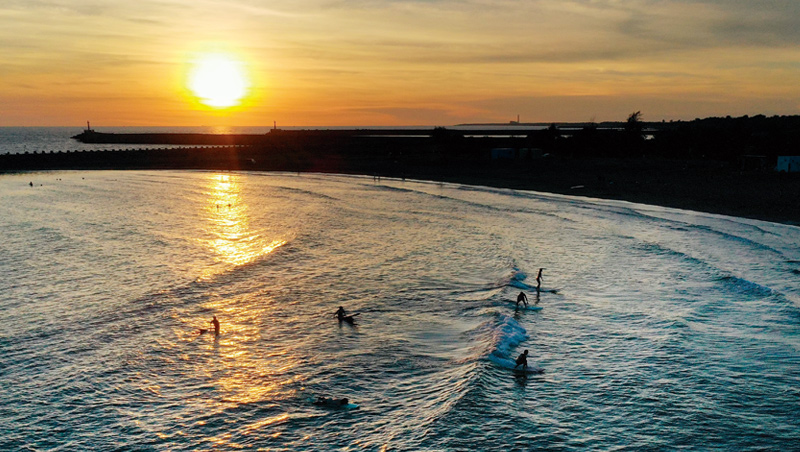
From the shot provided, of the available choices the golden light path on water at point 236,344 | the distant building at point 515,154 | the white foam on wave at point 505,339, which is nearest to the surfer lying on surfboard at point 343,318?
the golden light path on water at point 236,344

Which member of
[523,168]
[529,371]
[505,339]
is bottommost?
[529,371]

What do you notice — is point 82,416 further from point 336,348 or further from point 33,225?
point 33,225

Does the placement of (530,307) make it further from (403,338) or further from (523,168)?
(523,168)

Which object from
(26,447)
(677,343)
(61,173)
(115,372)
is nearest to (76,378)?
(115,372)

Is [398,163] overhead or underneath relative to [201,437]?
overhead

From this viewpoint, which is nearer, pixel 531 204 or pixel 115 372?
pixel 115 372

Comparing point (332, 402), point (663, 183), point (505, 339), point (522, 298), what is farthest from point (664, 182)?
point (332, 402)

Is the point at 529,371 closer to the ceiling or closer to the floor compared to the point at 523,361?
closer to the floor
